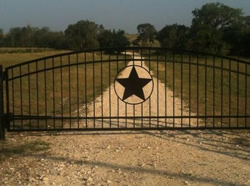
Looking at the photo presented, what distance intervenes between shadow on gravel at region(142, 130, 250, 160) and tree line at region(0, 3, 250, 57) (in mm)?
40078

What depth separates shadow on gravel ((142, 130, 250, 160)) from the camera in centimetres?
685

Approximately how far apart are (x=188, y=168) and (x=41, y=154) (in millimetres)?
2314

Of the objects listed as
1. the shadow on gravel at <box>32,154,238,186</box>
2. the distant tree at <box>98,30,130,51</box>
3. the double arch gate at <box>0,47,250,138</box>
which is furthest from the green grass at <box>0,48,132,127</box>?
the distant tree at <box>98,30,130,51</box>

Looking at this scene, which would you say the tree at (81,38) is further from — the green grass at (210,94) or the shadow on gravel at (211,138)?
the shadow on gravel at (211,138)

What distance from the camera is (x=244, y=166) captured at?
5996 mm


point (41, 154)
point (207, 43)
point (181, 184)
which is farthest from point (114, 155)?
point (207, 43)

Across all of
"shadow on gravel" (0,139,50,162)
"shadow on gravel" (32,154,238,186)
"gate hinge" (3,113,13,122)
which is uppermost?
"gate hinge" (3,113,13,122)

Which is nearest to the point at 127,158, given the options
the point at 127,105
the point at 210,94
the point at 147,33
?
the point at 127,105

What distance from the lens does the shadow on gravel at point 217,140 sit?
6.85 m

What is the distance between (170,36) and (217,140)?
→ 55259 mm

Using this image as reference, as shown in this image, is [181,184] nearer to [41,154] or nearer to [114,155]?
[114,155]

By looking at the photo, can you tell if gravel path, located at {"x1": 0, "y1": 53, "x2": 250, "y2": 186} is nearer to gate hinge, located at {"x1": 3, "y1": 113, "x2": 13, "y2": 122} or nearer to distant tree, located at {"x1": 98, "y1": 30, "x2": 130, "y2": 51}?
gate hinge, located at {"x1": 3, "y1": 113, "x2": 13, "y2": 122}

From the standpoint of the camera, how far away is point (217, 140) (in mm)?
7566

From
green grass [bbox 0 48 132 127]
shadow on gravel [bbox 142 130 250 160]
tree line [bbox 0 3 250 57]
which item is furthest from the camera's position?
tree line [bbox 0 3 250 57]
